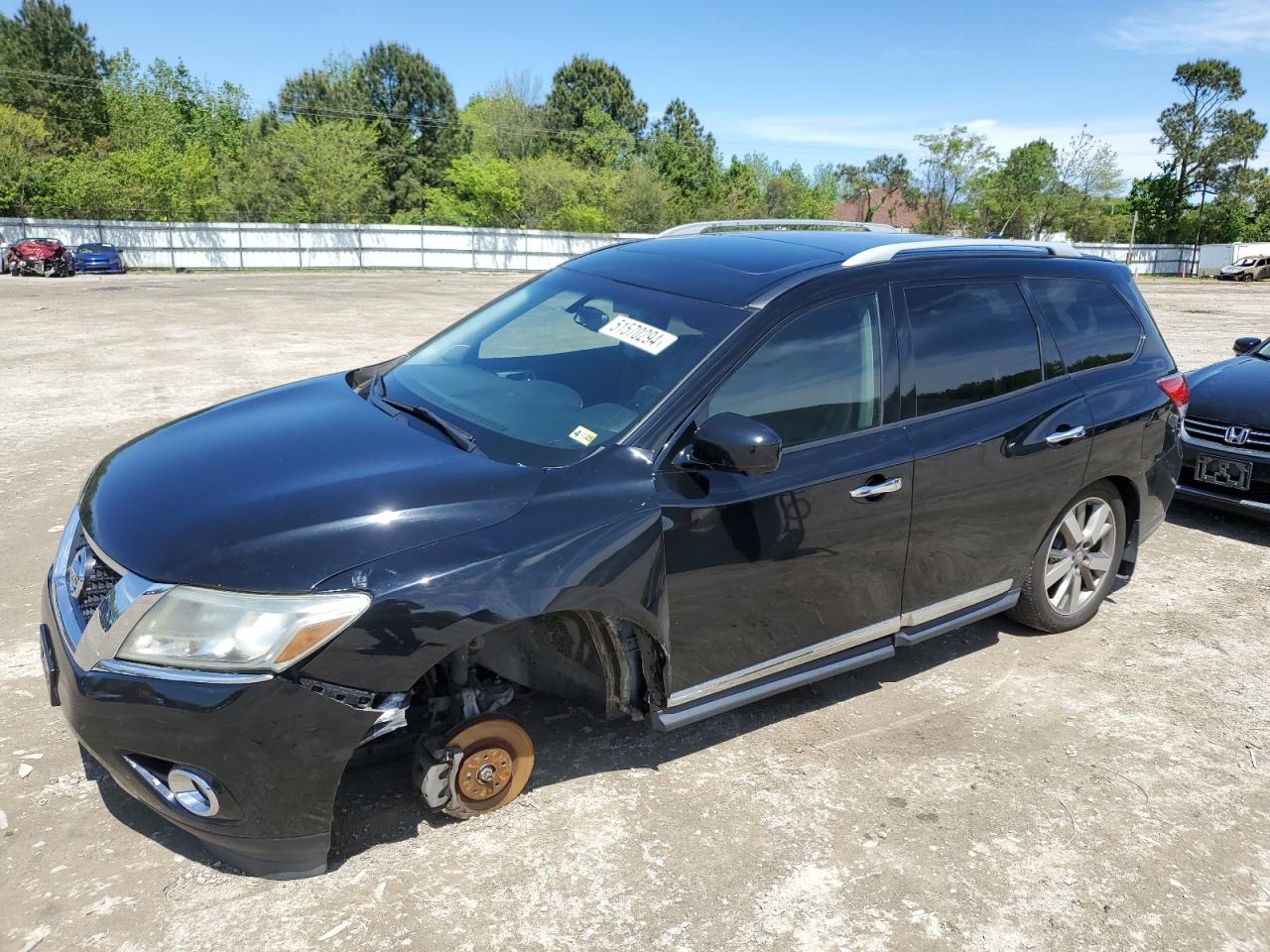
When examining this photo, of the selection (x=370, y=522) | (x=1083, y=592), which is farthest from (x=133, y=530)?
(x=1083, y=592)

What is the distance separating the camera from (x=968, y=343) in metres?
3.77

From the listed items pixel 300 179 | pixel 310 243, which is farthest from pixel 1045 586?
pixel 300 179

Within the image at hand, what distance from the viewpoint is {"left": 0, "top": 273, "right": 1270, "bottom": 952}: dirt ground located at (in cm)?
256

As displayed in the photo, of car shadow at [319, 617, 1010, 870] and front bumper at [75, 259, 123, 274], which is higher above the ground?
front bumper at [75, 259, 123, 274]

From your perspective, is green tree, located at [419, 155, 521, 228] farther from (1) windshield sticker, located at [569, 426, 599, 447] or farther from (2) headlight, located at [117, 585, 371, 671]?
(2) headlight, located at [117, 585, 371, 671]

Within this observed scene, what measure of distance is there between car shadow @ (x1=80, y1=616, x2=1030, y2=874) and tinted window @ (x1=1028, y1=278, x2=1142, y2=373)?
1.43 metres

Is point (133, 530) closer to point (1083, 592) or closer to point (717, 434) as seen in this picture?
point (717, 434)

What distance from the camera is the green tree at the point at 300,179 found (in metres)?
45.8

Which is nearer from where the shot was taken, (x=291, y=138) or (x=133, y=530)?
(x=133, y=530)

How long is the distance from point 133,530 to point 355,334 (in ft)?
43.3

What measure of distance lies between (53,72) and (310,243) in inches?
989

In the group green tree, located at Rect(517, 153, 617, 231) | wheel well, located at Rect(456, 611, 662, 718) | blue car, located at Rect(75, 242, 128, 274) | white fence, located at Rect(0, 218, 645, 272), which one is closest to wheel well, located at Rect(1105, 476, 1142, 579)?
wheel well, located at Rect(456, 611, 662, 718)

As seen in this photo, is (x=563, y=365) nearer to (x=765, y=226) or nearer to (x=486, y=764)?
(x=486, y=764)

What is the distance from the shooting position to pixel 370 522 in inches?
100.0
